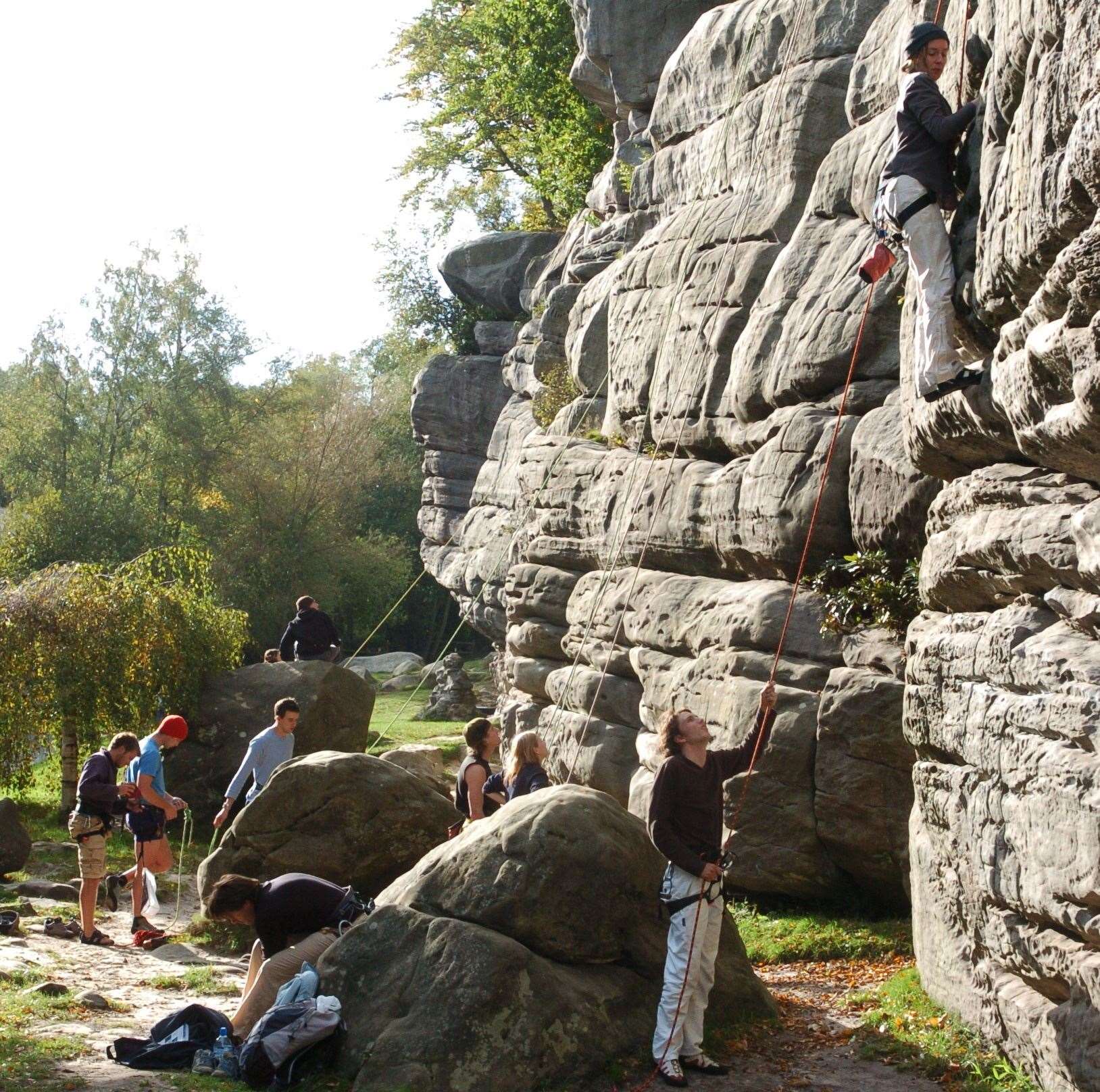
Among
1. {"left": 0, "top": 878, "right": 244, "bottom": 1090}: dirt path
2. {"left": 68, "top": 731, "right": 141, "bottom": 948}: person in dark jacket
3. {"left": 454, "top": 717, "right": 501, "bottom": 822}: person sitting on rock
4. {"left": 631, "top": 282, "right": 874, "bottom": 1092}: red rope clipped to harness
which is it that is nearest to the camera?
{"left": 0, "top": 878, "right": 244, "bottom": 1090}: dirt path

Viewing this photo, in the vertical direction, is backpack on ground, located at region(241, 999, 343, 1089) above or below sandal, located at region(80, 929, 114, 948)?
above

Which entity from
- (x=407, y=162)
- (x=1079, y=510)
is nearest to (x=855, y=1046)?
(x=1079, y=510)

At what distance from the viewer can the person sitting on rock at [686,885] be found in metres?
7.42

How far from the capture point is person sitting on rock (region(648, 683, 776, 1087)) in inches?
292

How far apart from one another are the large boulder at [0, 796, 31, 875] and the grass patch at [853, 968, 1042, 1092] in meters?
10.5

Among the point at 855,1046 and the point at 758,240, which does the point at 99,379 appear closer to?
the point at 758,240

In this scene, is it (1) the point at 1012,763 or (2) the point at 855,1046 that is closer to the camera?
(1) the point at 1012,763

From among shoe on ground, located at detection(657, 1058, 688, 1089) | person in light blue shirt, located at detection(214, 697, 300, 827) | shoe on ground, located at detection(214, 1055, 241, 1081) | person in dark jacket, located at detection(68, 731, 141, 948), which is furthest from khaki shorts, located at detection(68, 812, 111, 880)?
shoe on ground, located at detection(657, 1058, 688, 1089)

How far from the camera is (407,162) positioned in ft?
137

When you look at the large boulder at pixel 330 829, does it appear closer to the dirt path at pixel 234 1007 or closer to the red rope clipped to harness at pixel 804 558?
the dirt path at pixel 234 1007

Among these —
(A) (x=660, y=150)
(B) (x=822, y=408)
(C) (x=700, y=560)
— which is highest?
(A) (x=660, y=150)

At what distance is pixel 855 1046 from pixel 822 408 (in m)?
6.21

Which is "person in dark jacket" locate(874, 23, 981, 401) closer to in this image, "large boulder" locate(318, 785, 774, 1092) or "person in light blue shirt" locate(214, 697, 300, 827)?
"large boulder" locate(318, 785, 774, 1092)

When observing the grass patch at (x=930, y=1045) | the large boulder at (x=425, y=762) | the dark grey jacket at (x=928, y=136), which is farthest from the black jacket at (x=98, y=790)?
the dark grey jacket at (x=928, y=136)
